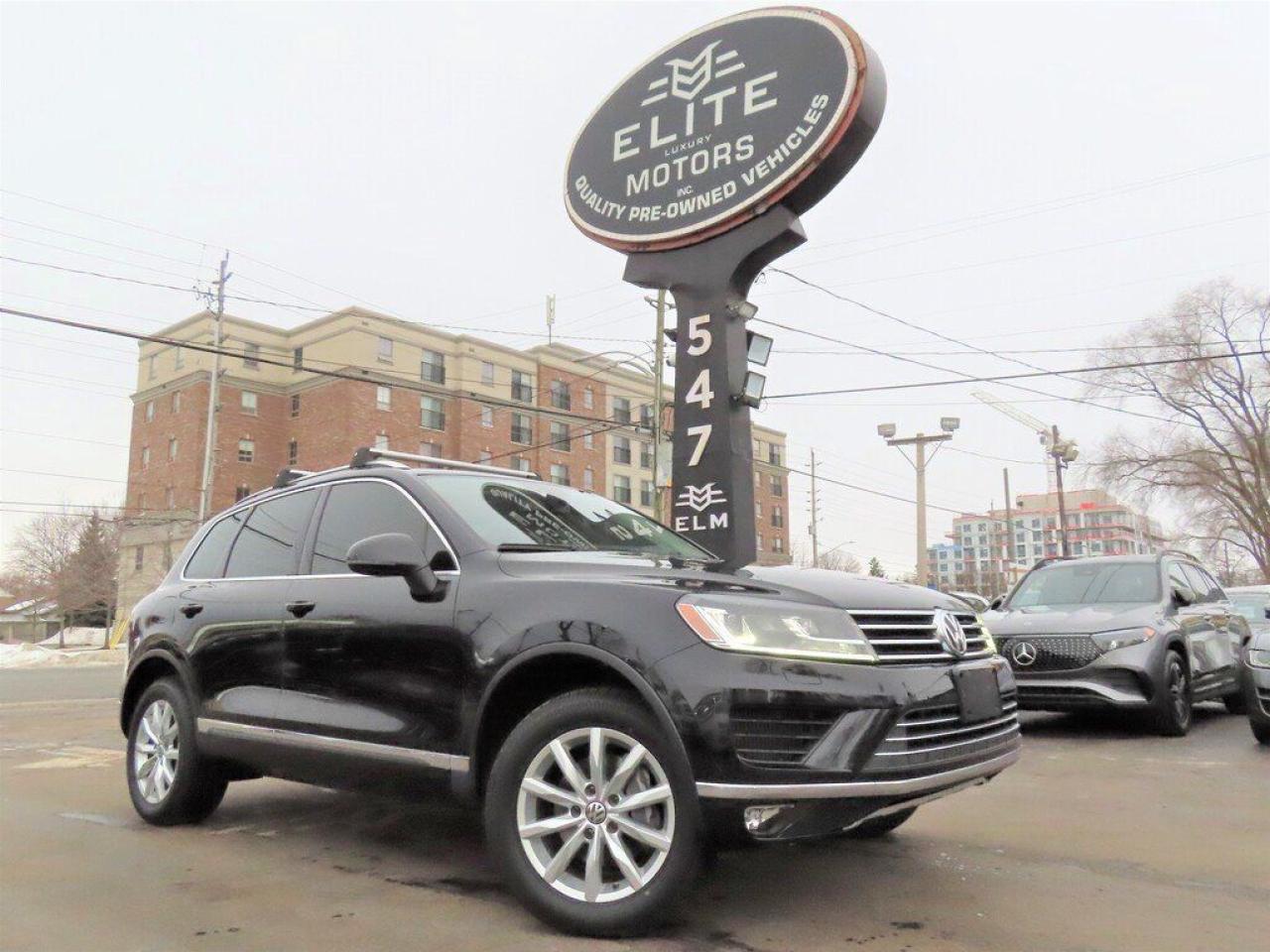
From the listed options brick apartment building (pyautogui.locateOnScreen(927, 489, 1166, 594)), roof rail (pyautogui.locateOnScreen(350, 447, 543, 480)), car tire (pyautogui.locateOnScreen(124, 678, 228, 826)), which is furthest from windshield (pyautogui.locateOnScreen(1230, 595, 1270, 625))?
brick apartment building (pyautogui.locateOnScreen(927, 489, 1166, 594))

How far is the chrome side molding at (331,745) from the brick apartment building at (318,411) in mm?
34403

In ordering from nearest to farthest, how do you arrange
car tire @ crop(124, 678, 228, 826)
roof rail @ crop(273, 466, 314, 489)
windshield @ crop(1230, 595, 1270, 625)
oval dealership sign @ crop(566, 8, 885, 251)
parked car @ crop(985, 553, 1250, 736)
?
car tire @ crop(124, 678, 228, 826)
roof rail @ crop(273, 466, 314, 489)
parked car @ crop(985, 553, 1250, 736)
oval dealership sign @ crop(566, 8, 885, 251)
windshield @ crop(1230, 595, 1270, 625)

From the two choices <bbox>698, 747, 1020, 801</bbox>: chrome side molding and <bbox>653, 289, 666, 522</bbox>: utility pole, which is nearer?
<bbox>698, 747, 1020, 801</bbox>: chrome side molding

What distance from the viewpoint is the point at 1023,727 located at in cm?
903

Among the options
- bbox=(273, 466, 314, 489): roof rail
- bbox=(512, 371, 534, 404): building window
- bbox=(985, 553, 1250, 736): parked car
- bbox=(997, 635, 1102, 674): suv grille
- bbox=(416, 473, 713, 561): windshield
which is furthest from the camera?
bbox=(512, 371, 534, 404): building window

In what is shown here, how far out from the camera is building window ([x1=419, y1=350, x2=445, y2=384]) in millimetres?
42844

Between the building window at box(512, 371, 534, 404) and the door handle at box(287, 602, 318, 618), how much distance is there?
136 feet

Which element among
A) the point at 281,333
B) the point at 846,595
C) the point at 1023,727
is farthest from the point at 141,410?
the point at 846,595

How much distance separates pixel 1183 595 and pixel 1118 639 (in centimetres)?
129

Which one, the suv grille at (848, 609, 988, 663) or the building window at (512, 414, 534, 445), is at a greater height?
the building window at (512, 414, 534, 445)

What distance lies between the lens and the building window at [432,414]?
4297 centimetres

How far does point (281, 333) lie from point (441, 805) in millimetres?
43217

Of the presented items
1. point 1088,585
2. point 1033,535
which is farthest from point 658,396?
point 1033,535

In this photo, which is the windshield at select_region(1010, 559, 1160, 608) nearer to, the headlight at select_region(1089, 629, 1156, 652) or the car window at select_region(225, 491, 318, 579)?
the headlight at select_region(1089, 629, 1156, 652)
